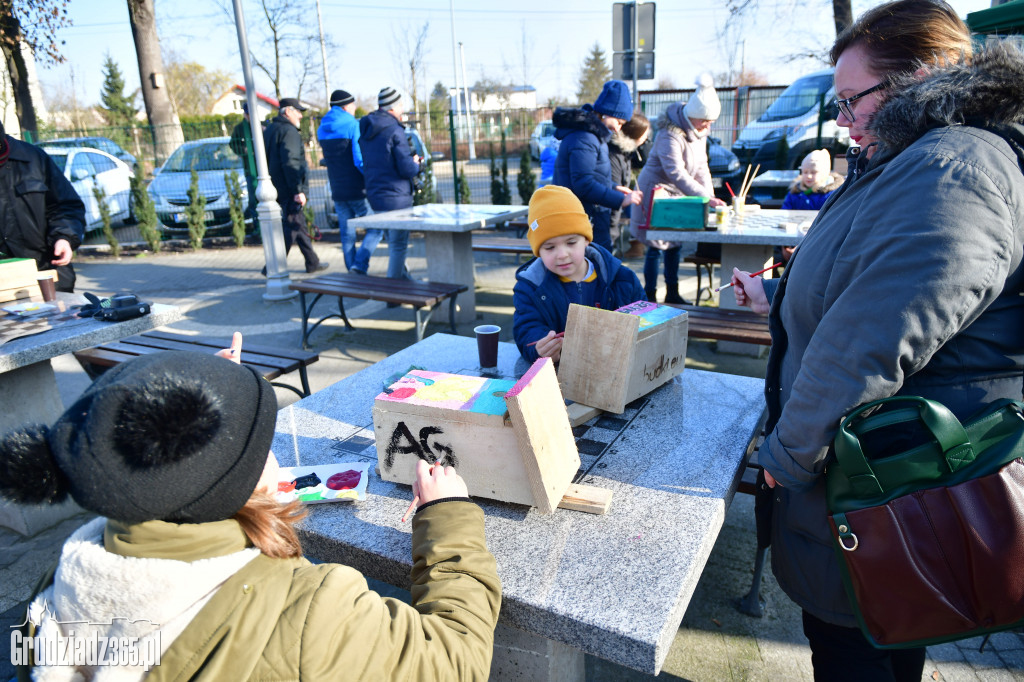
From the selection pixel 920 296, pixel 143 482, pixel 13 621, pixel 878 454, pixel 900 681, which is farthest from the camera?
pixel 13 621

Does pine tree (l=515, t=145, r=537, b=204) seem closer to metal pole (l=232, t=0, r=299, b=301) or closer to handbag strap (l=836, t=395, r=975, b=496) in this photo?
metal pole (l=232, t=0, r=299, b=301)

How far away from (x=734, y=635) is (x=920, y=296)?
66.1 inches

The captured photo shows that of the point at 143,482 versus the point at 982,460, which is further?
the point at 982,460

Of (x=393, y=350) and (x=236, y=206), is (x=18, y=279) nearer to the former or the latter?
(x=393, y=350)

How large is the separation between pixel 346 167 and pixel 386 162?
0.81 meters

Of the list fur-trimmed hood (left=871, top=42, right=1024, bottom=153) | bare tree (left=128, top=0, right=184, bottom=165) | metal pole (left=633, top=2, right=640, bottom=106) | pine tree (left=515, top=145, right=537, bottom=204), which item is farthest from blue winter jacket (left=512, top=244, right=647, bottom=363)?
bare tree (left=128, top=0, right=184, bottom=165)

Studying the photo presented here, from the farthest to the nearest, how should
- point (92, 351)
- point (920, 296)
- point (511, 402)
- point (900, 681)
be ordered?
point (92, 351) < point (900, 681) < point (511, 402) < point (920, 296)

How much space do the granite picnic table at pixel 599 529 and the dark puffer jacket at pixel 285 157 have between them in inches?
252

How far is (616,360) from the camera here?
6.49ft

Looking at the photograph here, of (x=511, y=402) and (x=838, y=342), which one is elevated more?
(x=838, y=342)

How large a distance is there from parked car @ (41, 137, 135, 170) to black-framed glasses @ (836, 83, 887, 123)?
13311mm

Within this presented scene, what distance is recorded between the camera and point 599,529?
4.99 ft

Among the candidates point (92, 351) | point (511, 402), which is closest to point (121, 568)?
point (511, 402)

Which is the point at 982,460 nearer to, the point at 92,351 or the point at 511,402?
the point at 511,402
